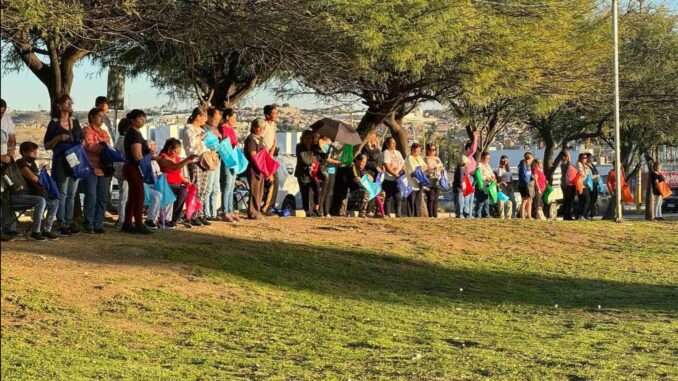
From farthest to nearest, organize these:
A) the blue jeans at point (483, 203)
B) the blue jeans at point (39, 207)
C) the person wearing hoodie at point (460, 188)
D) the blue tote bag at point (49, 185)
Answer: the blue jeans at point (483, 203) → the person wearing hoodie at point (460, 188) → the blue tote bag at point (49, 185) → the blue jeans at point (39, 207)

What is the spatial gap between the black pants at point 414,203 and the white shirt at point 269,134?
16.0 ft

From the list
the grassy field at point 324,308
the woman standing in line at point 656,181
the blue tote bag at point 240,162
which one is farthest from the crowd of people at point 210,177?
the woman standing in line at point 656,181

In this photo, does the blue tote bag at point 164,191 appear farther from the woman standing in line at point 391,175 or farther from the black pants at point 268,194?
the woman standing in line at point 391,175

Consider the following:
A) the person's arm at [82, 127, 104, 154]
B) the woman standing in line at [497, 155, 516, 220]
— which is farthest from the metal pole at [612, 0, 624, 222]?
the person's arm at [82, 127, 104, 154]

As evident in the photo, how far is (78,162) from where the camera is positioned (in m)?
13.2

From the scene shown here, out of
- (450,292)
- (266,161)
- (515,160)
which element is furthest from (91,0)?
(515,160)

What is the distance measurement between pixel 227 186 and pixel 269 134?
1.66 metres

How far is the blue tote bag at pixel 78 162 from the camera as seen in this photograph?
42.9 feet

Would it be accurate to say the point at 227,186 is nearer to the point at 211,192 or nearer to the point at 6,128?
the point at 211,192

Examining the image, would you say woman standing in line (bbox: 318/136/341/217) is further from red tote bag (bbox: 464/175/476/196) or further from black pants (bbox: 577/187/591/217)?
black pants (bbox: 577/187/591/217)

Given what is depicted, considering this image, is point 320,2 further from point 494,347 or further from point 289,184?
point 289,184

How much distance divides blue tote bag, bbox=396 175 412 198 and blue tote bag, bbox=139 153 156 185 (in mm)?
7761

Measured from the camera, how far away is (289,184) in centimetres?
2598

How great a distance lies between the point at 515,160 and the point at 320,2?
68761 millimetres
